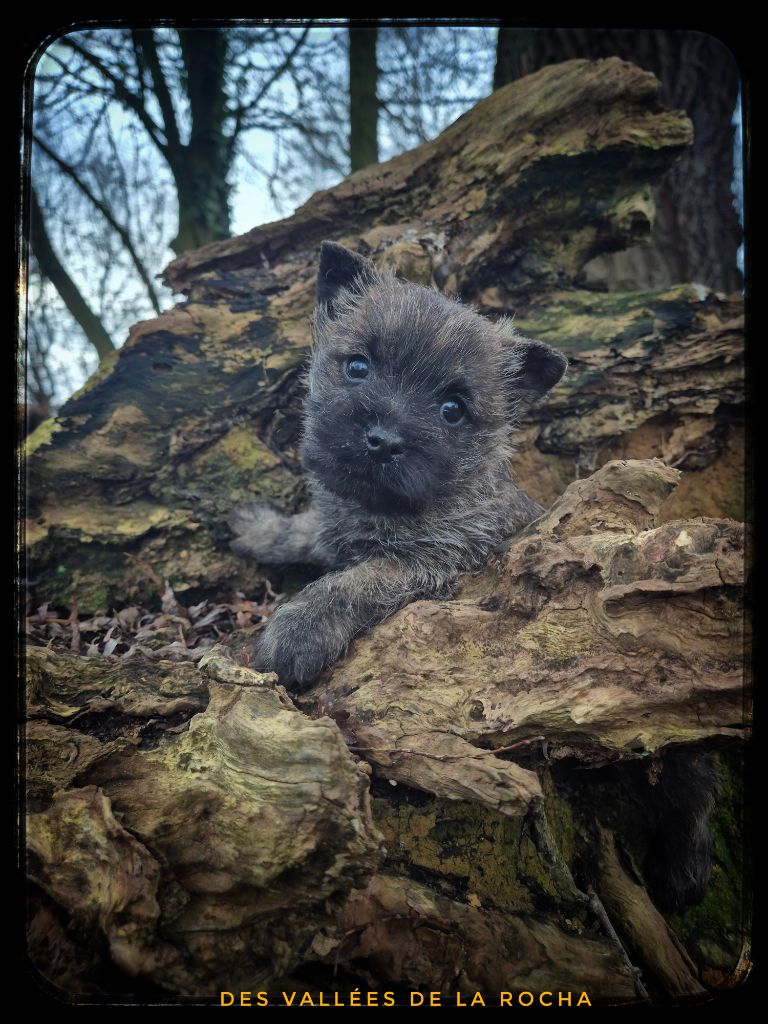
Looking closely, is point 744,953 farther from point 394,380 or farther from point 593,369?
point 593,369

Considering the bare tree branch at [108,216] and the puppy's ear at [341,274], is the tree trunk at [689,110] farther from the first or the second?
the bare tree branch at [108,216]

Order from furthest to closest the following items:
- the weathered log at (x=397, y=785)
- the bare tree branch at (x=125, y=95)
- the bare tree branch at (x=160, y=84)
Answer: the bare tree branch at (x=160, y=84) < the bare tree branch at (x=125, y=95) < the weathered log at (x=397, y=785)

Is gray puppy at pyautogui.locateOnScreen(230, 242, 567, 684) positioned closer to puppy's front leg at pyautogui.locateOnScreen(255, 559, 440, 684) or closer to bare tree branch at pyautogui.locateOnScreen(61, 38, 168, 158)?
puppy's front leg at pyautogui.locateOnScreen(255, 559, 440, 684)

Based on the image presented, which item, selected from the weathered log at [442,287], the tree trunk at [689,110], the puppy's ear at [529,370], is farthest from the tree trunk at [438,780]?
the tree trunk at [689,110]

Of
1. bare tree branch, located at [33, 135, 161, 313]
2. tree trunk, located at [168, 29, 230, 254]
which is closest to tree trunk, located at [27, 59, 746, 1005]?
bare tree branch, located at [33, 135, 161, 313]

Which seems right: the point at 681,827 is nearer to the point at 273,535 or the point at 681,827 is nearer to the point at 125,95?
the point at 273,535

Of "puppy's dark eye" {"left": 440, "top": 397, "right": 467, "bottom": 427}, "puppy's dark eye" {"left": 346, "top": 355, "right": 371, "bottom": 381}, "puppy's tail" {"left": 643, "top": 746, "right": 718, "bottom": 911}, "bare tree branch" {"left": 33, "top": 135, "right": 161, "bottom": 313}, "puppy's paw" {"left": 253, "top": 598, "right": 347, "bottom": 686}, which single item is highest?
"bare tree branch" {"left": 33, "top": 135, "right": 161, "bottom": 313}
